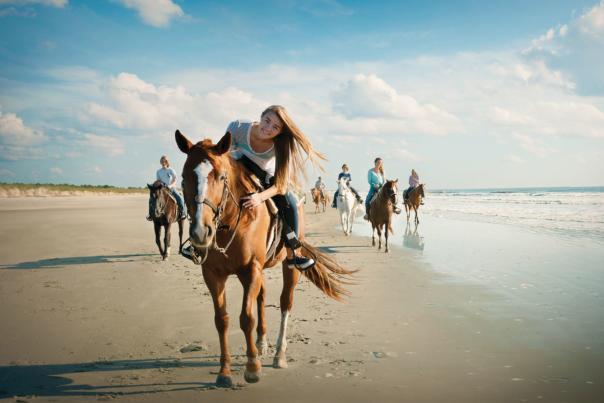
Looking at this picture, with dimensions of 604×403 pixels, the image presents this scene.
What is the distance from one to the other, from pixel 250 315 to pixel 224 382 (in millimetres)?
616

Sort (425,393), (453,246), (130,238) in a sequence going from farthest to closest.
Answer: (130,238)
(453,246)
(425,393)

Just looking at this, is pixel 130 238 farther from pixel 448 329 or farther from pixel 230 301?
pixel 448 329

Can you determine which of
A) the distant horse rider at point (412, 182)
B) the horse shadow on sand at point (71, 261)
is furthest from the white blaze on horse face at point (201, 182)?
the distant horse rider at point (412, 182)

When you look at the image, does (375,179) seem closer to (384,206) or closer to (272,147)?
(384,206)

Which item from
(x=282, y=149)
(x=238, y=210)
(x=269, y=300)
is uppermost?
(x=282, y=149)

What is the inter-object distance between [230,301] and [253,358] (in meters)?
2.84

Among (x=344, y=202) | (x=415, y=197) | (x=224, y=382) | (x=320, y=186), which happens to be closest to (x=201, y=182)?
(x=224, y=382)

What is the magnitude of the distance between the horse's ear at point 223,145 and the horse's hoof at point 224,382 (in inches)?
76.2

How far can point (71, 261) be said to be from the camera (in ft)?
31.0

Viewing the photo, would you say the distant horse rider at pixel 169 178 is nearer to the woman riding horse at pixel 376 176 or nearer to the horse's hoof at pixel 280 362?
the woman riding horse at pixel 376 176

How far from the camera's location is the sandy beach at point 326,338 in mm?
3295

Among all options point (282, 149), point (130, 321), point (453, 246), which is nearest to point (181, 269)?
point (130, 321)

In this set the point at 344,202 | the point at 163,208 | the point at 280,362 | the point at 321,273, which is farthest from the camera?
the point at 344,202

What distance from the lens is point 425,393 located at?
3.20 meters
